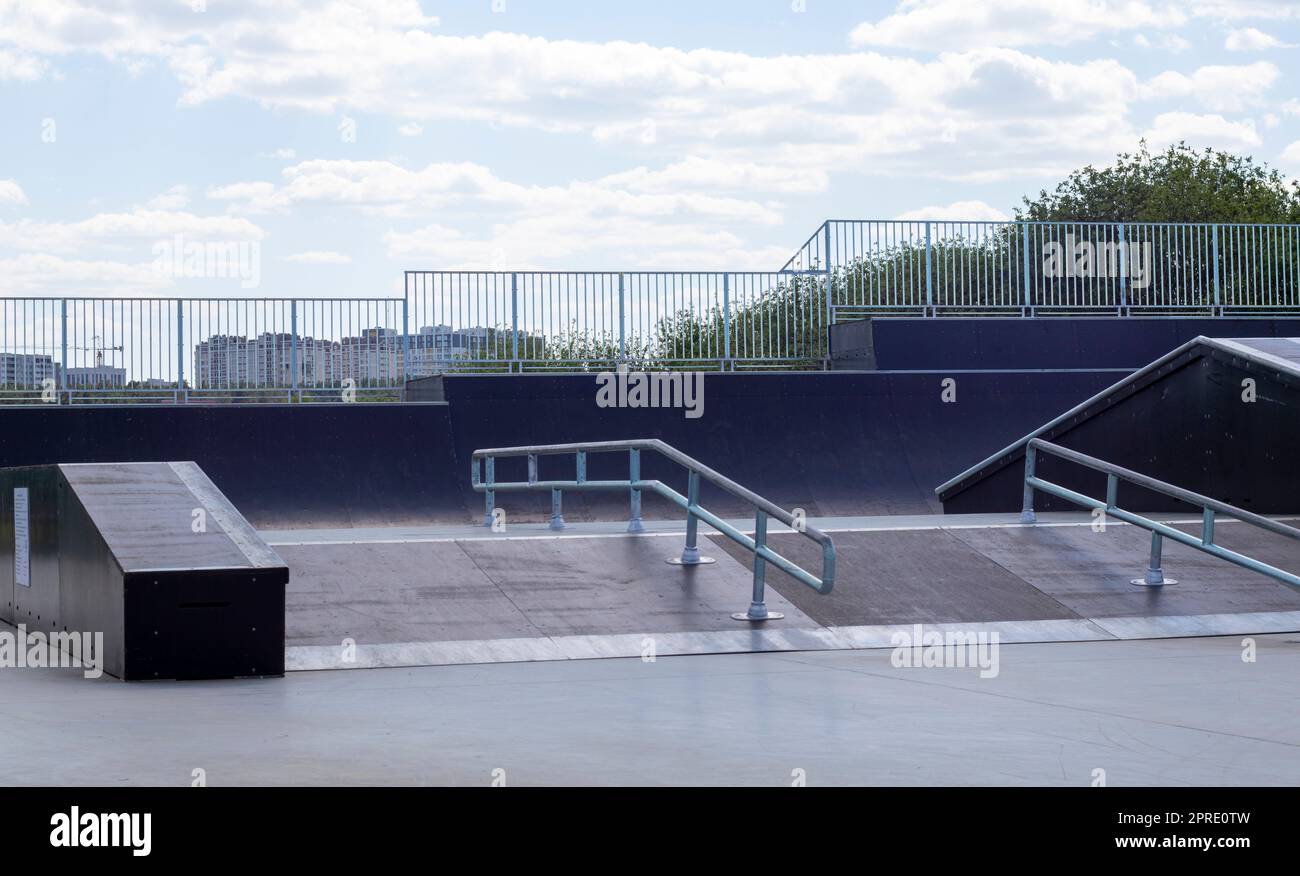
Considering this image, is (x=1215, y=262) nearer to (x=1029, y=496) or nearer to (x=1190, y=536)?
(x=1029, y=496)

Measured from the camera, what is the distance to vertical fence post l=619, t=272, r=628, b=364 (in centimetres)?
2420

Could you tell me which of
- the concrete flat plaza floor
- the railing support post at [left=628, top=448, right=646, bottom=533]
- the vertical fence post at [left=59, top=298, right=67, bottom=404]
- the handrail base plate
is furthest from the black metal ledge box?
the vertical fence post at [left=59, top=298, right=67, bottom=404]

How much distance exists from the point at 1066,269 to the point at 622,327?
26.9 feet

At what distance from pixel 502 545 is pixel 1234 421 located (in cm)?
793

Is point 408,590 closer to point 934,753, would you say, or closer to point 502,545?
point 502,545

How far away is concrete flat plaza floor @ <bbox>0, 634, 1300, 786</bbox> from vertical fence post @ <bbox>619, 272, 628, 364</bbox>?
51.7 ft

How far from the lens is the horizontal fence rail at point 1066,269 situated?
25.4 metres

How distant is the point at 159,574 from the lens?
7848 millimetres

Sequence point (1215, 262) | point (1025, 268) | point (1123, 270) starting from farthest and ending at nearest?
point (1215, 262) < point (1123, 270) < point (1025, 268)

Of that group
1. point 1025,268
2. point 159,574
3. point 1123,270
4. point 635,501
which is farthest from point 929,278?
point 159,574

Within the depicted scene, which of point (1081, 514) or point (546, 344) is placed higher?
point (546, 344)
